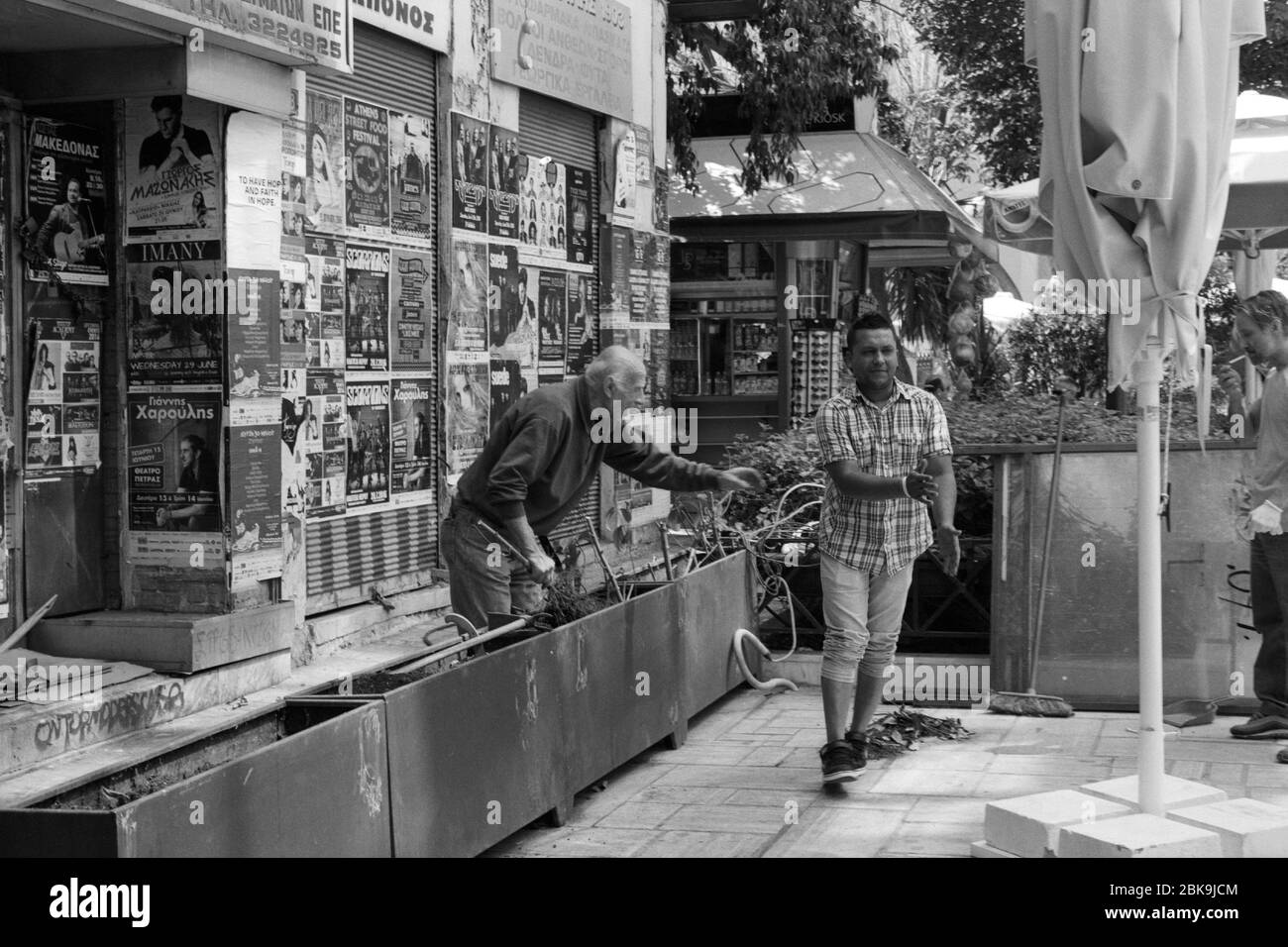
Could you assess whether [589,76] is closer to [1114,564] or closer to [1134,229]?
[1114,564]

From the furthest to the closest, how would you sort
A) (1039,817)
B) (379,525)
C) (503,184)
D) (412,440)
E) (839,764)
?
(503,184) < (412,440) < (379,525) < (839,764) < (1039,817)

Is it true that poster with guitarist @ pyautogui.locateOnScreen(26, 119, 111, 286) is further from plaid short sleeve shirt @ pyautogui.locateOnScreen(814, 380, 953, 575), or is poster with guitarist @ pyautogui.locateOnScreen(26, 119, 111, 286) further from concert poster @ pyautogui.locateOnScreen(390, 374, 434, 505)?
plaid short sleeve shirt @ pyautogui.locateOnScreen(814, 380, 953, 575)

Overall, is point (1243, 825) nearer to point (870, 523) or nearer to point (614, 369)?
point (870, 523)

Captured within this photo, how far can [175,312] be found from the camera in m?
7.88

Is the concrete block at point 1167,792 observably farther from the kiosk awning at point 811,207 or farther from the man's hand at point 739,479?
the kiosk awning at point 811,207

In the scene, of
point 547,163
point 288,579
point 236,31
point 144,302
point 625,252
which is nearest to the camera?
point 236,31

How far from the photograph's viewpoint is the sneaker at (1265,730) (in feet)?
24.5

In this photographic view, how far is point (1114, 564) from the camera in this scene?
8.11m

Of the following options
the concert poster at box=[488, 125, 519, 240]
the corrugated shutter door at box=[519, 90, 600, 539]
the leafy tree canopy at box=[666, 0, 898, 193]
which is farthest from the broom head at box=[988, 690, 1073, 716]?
the leafy tree canopy at box=[666, 0, 898, 193]

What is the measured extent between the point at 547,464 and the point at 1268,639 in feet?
11.1

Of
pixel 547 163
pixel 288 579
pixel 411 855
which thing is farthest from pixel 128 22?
pixel 547 163

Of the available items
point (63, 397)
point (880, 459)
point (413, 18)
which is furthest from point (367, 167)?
point (880, 459)

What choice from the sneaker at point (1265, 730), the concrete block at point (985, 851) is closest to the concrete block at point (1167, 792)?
the concrete block at point (985, 851)

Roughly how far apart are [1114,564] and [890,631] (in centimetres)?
180
